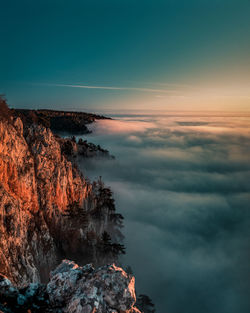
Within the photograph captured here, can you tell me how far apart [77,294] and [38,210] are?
65.3ft

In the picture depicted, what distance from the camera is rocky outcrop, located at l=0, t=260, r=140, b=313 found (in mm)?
5945

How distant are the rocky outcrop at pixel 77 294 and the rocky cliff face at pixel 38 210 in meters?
9.56

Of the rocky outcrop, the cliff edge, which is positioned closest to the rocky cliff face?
the cliff edge

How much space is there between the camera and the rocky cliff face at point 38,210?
54.9 ft

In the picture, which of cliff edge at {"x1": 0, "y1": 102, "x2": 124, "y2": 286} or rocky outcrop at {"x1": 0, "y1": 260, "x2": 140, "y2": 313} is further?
cliff edge at {"x1": 0, "y1": 102, "x2": 124, "y2": 286}

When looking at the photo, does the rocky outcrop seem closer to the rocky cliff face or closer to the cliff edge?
the rocky cliff face

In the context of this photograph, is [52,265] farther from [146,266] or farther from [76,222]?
[146,266]

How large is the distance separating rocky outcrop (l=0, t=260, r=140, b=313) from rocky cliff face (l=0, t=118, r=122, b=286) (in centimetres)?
956

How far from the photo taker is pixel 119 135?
199 m

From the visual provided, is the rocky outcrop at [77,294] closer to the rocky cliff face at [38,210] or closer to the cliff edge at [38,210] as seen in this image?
the rocky cliff face at [38,210]

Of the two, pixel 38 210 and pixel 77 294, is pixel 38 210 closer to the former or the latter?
pixel 38 210

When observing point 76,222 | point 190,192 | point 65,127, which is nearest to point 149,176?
point 190,192

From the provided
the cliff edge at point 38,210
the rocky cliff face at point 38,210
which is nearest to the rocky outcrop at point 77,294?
the rocky cliff face at point 38,210

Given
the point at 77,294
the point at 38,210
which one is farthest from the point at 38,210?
the point at 77,294
